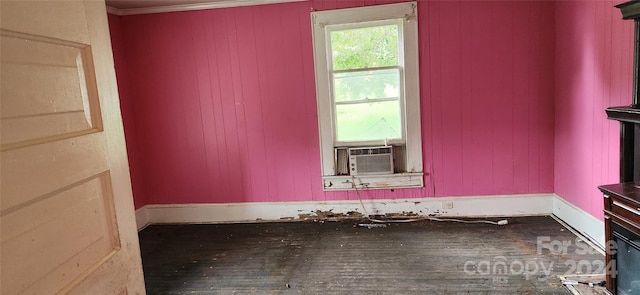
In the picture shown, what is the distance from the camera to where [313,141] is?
4176 mm

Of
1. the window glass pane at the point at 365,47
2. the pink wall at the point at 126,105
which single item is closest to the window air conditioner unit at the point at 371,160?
the window glass pane at the point at 365,47

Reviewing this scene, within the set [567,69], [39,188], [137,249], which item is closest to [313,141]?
[567,69]

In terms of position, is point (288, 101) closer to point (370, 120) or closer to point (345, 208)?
point (370, 120)

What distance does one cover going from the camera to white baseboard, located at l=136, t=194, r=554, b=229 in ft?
13.3

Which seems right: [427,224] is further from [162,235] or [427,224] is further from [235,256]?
[162,235]

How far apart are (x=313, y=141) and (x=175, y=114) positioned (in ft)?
5.02

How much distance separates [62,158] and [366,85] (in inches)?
134

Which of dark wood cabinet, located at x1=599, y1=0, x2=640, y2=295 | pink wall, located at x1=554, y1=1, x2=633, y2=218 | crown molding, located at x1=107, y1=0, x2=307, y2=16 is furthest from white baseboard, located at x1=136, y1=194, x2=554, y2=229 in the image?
crown molding, located at x1=107, y1=0, x2=307, y2=16

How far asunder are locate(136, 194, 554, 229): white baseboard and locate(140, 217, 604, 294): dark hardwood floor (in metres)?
0.17

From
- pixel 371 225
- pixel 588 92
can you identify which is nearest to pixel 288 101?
pixel 371 225

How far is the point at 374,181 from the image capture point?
4160mm

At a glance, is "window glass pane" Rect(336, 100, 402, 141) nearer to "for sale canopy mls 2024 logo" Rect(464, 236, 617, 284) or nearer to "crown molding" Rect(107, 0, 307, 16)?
"crown molding" Rect(107, 0, 307, 16)

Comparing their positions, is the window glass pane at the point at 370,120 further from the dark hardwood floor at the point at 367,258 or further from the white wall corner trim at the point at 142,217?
the white wall corner trim at the point at 142,217

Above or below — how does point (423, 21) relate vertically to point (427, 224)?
above
